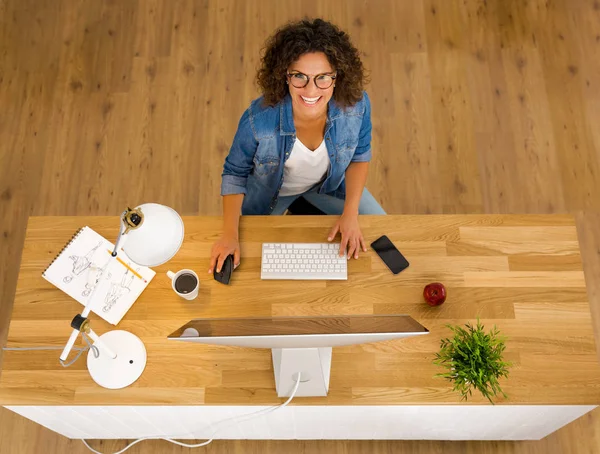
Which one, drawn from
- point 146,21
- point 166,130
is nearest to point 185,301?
point 166,130

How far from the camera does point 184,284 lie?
1710mm

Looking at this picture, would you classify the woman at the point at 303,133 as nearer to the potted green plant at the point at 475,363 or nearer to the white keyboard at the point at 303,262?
the white keyboard at the point at 303,262

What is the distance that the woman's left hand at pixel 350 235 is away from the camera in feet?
5.87

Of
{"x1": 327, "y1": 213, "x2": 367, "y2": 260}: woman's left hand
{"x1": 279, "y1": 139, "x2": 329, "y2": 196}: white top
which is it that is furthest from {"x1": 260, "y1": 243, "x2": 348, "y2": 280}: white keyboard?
{"x1": 279, "y1": 139, "x2": 329, "y2": 196}: white top

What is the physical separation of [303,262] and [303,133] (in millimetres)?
446

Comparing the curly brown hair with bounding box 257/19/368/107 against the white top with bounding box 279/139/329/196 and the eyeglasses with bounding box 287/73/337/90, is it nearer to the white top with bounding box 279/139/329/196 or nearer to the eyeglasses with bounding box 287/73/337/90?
the eyeglasses with bounding box 287/73/337/90

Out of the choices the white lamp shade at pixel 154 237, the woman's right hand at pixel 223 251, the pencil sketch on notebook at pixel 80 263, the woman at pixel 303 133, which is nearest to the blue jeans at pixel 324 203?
the woman at pixel 303 133

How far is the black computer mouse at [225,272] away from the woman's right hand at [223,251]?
0.04 feet

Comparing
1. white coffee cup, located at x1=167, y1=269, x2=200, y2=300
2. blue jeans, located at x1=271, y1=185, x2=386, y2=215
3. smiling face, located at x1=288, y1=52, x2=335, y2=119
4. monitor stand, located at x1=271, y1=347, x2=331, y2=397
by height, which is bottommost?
monitor stand, located at x1=271, y1=347, x2=331, y2=397

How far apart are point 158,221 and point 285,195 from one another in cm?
100

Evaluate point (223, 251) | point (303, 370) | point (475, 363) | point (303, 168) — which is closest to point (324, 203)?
point (303, 168)

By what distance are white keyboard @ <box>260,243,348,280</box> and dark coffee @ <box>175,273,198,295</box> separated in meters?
0.22

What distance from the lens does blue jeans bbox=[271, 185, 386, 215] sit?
2168 millimetres

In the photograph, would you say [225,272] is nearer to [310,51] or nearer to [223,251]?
[223,251]
